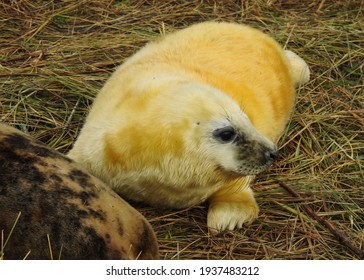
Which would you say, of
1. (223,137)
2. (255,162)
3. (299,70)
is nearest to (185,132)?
(223,137)

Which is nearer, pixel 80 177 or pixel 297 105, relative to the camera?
pixel 80 177

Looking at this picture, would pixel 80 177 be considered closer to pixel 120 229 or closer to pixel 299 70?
pixel 120 229

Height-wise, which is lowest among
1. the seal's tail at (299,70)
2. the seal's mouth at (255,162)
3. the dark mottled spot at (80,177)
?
the seal's tail at (299,70)

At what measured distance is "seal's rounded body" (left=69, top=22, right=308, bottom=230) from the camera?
3908mm

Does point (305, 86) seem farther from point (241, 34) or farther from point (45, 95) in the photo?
point (45, 95)

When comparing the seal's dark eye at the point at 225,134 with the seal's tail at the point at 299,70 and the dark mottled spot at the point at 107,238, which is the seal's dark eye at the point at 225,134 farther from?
the seal's tail at the point at 299,70

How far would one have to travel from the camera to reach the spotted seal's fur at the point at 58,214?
3.28 meters

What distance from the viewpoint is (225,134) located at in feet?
12.8

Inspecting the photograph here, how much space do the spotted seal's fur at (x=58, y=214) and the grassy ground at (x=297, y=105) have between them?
0.54 meters

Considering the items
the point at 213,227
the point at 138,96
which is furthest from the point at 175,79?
the point at 213,227

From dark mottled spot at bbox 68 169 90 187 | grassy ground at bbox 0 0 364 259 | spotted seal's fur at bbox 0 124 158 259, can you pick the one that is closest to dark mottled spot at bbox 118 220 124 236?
spotted seal's fur at bbox 0 124 158 259

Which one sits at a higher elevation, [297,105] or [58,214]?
[58,214]

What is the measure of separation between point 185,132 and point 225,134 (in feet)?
0.64

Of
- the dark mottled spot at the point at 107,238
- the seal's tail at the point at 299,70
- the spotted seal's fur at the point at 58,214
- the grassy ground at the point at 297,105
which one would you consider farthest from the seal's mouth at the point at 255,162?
the seal's tail at the point at 299,70
